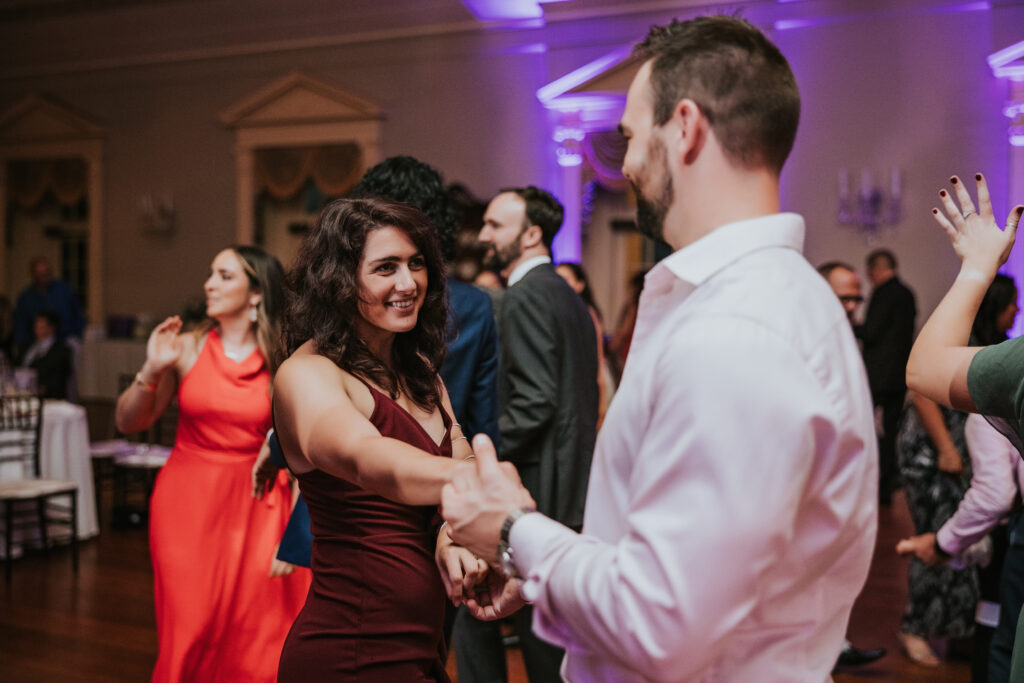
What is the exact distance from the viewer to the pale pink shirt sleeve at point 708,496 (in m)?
0.84

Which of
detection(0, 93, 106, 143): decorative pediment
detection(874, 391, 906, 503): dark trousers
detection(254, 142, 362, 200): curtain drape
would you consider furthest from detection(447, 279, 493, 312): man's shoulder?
detection(0, 93, 106, 143): decorative pediment

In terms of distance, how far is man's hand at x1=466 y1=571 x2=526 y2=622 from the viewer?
54.5 inches

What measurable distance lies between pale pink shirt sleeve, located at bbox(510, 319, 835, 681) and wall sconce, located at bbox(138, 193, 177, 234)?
10.4 metres

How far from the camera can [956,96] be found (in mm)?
7367

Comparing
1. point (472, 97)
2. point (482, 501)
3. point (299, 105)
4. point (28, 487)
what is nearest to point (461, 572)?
point (482, 501)

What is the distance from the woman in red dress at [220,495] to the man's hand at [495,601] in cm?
124

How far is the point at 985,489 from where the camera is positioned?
2729mm

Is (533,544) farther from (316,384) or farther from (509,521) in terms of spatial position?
(316,384)

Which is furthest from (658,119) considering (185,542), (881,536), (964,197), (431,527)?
(881,536)

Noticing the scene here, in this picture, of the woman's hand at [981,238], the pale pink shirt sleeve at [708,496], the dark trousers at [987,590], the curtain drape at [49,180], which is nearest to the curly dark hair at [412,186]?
the woman's hand at [981,238]

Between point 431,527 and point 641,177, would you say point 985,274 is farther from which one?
point 431,527

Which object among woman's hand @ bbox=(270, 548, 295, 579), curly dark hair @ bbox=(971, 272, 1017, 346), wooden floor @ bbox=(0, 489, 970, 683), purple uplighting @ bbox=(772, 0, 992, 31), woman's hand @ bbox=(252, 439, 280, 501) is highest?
purple uplighting @ bbox=(772, 0, 992, 31)

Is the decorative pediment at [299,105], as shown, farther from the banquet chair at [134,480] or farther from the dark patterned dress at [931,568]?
the dark patterned dress at [931,568]

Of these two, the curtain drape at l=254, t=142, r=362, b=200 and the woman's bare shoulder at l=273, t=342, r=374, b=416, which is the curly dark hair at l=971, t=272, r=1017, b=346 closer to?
the woman's bare shoulder at l=273, t=342, r=374, b=416
